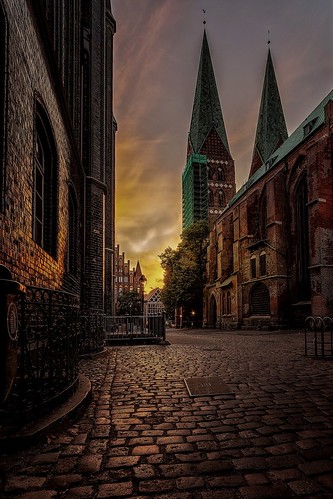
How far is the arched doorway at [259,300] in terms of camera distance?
2883cm

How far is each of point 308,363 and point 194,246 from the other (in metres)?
39.0

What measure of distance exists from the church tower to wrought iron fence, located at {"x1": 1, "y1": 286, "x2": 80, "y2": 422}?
60.9m

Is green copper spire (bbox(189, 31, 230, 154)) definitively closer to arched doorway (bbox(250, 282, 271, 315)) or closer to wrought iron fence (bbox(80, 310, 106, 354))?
arched doorway (bbox(250, 282, 271, 315))

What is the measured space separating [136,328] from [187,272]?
28348 mm

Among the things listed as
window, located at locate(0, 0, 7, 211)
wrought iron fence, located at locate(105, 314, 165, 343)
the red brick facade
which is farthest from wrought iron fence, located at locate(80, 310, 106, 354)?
the red brick facade

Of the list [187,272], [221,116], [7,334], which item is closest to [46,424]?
[7,334]

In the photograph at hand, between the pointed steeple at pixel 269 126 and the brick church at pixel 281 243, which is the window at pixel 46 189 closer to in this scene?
the brick church at pixel 281 243

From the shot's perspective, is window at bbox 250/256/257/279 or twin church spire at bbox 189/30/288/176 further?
twin church spire at bbox 189/30/288/176

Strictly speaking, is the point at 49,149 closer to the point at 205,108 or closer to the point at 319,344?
the point at 319,344

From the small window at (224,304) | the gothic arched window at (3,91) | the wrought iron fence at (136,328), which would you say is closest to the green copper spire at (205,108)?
the small window at (224,304)

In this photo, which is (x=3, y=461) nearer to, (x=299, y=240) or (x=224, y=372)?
(x=224, y=372)

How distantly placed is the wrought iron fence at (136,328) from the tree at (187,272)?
26680 mm

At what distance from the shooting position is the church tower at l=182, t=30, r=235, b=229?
66.3 metres

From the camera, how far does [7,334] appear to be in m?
2.40
